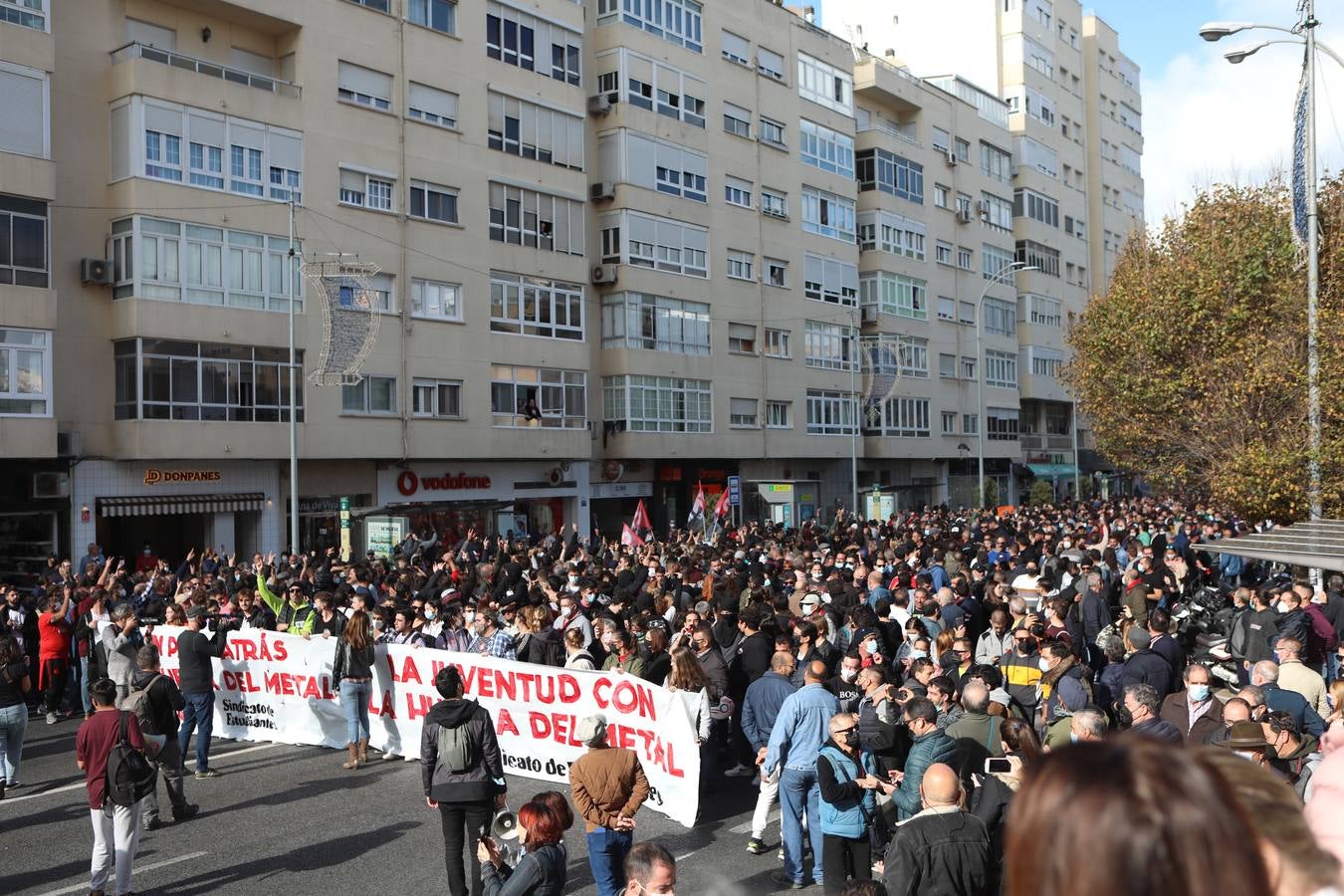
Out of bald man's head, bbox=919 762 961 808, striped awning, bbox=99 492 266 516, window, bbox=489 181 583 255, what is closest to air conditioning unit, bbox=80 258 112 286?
striped awning, bbox=99 492 266 516

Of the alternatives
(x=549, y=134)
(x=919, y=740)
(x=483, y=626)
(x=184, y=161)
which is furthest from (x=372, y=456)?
(x=919, y=740)

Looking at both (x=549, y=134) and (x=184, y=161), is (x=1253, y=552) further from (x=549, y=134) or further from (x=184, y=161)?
(x=549, y=134)

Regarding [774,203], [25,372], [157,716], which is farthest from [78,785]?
[774,203]

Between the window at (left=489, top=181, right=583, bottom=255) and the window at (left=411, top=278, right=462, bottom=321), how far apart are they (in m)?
2.53

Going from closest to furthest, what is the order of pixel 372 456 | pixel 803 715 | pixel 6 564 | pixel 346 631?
pixel 803 715 < pixel 346 631 < pixel 6 564 < pixel 372 456

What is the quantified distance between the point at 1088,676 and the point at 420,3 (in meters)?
30.8

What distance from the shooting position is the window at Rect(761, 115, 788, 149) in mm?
46344

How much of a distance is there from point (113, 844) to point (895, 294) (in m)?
48.8

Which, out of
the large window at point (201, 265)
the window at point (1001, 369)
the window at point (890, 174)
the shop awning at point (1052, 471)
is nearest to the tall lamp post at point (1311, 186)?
the large window at point (201, 265)

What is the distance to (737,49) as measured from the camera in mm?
45625

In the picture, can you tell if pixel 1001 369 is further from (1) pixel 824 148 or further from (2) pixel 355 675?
(2) pixel 355 675

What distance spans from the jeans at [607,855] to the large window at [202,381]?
915 inches

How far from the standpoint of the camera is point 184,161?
2780 centimetres

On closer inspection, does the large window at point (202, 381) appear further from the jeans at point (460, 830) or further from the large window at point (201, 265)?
the jeans at point (460, 830)
